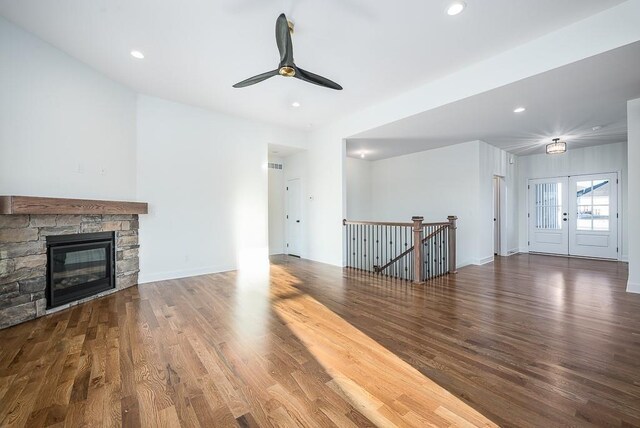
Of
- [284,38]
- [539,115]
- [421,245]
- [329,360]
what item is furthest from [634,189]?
[284,38]

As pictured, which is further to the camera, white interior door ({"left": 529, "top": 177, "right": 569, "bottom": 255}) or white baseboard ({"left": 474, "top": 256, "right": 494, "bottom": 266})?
white interior door ({"left": 529, "top": 177, "right": 569, "bottom": 255})

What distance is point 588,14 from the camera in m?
2.77

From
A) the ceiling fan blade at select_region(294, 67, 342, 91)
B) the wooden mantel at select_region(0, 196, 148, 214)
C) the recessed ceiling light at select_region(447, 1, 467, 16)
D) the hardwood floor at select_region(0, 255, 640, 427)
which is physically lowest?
the hardwood floor at select_region(0, 255, 640, 427)

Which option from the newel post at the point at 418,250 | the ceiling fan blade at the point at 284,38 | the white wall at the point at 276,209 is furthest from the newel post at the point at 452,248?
the white wall at the point at 276,209

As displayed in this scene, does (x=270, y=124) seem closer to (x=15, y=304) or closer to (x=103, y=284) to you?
(x=103, y=284)

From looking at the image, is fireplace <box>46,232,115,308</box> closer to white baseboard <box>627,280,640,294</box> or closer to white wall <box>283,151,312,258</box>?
white wall <box>283,151,312,258</box>

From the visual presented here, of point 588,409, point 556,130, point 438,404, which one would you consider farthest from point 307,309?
point 556,130

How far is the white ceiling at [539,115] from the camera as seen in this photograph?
318cm

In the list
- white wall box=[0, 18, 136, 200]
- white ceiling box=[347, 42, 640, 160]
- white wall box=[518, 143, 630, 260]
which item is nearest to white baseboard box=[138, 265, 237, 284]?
white wall box=[0, 18, 136, 200]

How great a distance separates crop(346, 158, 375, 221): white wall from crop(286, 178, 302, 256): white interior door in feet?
6.02

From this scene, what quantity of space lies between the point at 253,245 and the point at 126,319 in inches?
117

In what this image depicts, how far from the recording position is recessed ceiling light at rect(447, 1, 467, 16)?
2.58 metres

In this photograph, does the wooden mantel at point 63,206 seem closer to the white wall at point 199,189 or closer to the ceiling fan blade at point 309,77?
the white wall at point 199,189

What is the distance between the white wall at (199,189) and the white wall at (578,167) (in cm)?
754
